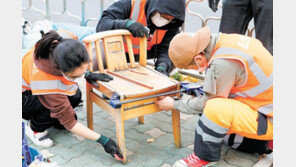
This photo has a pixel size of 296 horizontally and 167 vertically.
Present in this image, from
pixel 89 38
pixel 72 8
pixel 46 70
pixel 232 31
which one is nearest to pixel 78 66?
pixel 46 70

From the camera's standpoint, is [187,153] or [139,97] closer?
[139,97]

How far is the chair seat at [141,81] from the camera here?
2.29 meters

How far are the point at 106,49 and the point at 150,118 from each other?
965mm

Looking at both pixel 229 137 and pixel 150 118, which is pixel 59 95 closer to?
pixel 150 118

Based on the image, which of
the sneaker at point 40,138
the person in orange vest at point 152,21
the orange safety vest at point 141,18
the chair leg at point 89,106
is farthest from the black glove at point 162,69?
the sneaker at point 40,138

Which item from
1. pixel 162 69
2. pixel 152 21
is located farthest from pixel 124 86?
pixel 152 21

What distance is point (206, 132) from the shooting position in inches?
85.5

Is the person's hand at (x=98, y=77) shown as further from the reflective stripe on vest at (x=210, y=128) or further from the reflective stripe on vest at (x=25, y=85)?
the reflective stripe on vest at (x=210, y=128)

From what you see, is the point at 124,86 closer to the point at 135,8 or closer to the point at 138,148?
the point at 138,148

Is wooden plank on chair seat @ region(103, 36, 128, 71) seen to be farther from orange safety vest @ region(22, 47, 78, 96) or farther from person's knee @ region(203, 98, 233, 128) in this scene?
person's knee @ region(203, 98, 233, 128)

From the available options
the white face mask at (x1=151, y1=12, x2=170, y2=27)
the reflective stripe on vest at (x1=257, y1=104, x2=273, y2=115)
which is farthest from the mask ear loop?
the white face mask at (x1=151, y1=12, x2=170, y2=27)

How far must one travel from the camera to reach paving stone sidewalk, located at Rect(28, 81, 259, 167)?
8.11ft

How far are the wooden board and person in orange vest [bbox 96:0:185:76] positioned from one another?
30cm

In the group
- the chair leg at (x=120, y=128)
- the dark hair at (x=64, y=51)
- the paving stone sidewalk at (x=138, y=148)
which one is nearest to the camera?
the dark hair at (x=64, y=51)
